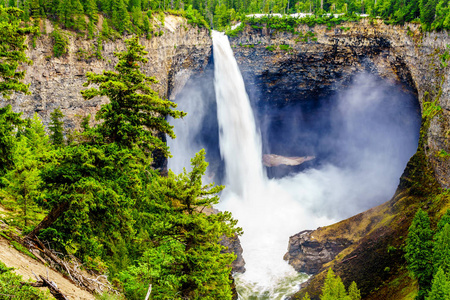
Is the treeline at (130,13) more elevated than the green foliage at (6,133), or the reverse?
the treeline at (130,13)

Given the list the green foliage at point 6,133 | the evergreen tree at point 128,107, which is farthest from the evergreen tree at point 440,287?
the green foliage at point 6,133

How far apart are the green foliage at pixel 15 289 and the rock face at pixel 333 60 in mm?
45135

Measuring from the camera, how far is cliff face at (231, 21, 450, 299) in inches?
1395

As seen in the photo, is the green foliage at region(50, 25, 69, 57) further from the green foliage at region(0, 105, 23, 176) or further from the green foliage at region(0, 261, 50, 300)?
the green foliage at region(0, 261, 50, 300)

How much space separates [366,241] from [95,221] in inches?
1373

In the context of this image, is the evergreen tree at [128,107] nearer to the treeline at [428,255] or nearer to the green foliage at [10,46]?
the green foliage at [10,46]

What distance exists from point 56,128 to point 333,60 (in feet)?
144

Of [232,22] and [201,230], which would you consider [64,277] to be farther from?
[232,22]

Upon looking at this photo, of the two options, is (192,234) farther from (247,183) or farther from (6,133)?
(247,183)

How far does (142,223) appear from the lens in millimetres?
21391

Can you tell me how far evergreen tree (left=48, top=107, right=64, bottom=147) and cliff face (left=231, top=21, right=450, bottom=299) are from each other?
3059 cm

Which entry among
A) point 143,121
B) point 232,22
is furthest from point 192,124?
point 143,121

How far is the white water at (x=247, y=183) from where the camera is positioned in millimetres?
53656

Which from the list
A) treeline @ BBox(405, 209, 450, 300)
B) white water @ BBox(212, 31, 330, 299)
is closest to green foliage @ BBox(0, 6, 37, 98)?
treeline @ BBox(405, 209, 450, 300)
